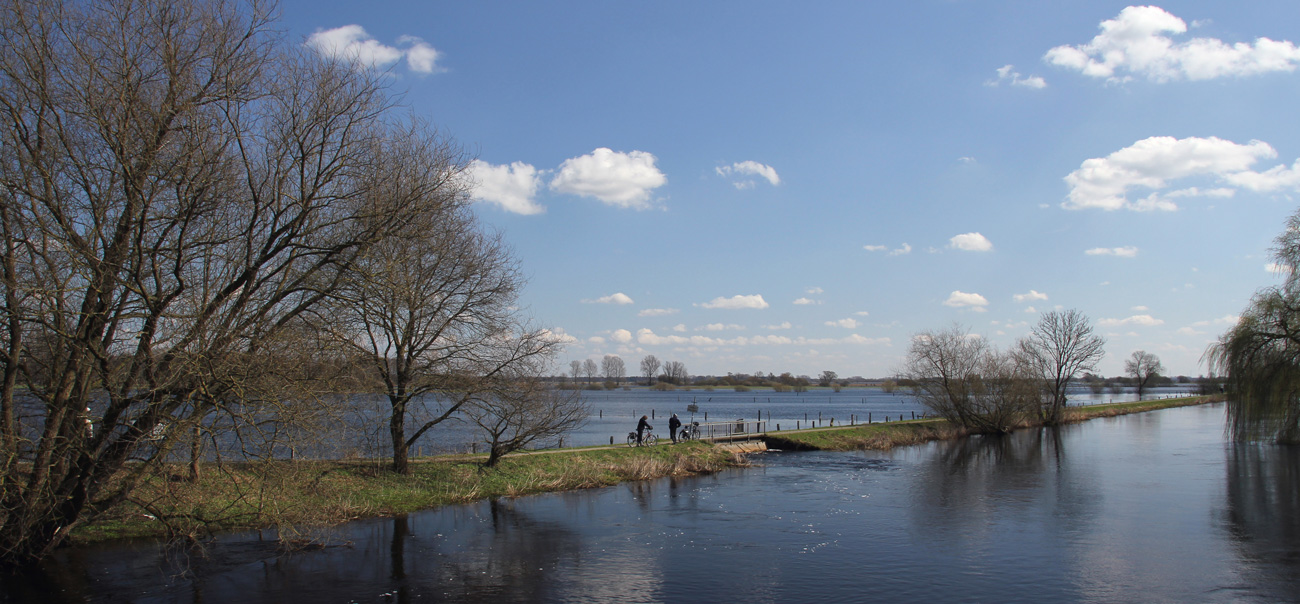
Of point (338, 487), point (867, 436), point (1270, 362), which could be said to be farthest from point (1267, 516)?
point (338, 487)

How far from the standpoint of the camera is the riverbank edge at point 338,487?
16.2 meters

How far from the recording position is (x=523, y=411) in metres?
24.7

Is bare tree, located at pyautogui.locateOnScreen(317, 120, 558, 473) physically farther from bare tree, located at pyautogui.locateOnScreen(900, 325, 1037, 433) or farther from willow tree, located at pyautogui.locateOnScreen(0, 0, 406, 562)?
bare tree, located at pyautogui.locateOnScreen(900, 325, 1037, 433)

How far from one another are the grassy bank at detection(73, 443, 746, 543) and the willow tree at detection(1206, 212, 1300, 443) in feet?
73.6

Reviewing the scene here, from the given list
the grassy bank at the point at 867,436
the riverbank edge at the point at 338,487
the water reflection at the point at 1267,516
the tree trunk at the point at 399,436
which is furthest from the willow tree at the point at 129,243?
the grassy bank at the point at 867,436

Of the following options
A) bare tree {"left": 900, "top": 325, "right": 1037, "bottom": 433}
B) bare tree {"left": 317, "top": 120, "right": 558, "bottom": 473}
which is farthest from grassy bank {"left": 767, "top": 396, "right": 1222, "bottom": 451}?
bare tree {"left": 317, "top": 120, "right": 558, "bottom": 473}

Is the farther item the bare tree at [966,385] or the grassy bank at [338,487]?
the bare tree at [966,385]

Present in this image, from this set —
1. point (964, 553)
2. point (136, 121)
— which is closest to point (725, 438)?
point (964, 553)

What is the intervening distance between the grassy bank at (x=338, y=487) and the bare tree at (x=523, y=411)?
1.62m

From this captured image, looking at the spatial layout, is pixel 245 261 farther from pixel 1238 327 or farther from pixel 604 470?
pixel 1238 327

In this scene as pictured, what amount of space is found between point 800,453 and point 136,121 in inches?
1394

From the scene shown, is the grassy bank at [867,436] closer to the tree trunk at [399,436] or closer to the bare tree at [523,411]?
the bare tree at [523,411]

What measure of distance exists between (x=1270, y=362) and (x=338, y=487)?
3713cm

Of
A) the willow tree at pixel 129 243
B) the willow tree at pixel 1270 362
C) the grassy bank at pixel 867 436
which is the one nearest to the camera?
the willow tree at pixel 129 243
